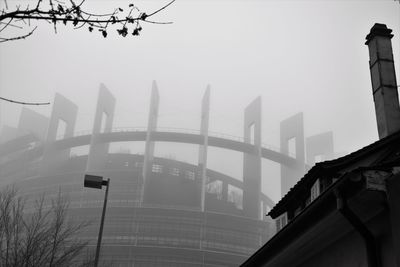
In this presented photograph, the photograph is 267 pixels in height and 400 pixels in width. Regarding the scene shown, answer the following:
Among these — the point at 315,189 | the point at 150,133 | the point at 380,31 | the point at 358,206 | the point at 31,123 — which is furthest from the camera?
the point at 31,123

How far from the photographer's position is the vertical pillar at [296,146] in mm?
99875

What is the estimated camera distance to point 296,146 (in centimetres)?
10062

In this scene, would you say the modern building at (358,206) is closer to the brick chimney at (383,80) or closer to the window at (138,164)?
the brick chimney at (383,80)

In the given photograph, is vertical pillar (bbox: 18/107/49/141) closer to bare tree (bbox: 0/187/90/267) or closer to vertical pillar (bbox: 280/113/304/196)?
vertical pillar (bbox: 280/113/304/196)

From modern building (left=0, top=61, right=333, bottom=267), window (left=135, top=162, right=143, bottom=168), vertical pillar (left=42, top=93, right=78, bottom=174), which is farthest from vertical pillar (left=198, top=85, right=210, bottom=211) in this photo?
vertical pillar (left=42, top=93, right=78, bottom=174)

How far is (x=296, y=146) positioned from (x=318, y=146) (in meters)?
11.3

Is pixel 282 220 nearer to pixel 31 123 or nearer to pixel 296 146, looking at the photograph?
pixel 296 146

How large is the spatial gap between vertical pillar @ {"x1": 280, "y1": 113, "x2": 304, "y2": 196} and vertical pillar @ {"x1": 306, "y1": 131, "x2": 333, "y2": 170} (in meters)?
7.52

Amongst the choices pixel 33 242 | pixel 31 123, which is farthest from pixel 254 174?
pixel 33 242

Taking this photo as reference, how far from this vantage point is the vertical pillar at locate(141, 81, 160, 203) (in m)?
89.6

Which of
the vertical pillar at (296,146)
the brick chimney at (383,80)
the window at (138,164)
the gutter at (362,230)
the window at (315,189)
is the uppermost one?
the vertical pillar at (296,146)

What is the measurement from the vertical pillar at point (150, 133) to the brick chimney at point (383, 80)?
77458 millimetres

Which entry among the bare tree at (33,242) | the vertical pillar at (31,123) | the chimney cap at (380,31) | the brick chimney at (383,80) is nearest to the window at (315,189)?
the brick chimney at (383,80)

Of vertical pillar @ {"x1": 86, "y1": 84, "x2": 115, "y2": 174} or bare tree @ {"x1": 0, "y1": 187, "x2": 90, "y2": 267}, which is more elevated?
vertical pillar @ {"x1": 86, "y1": 84, "x2": 115, "y2": 174}
